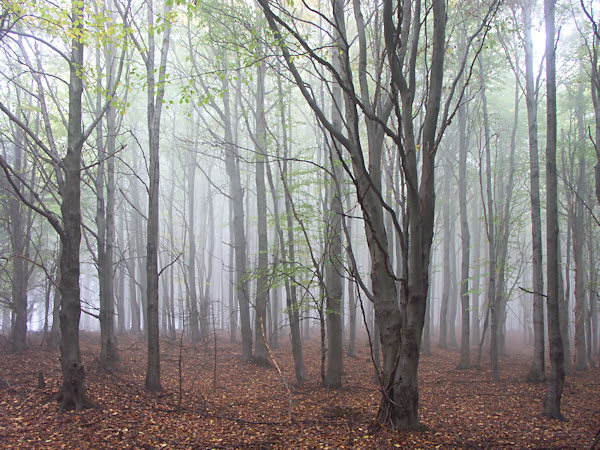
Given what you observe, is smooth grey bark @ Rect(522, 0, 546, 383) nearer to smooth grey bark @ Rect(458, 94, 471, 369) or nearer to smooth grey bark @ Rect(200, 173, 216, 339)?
smooth grey bark @ Rect(458, 94, 471, 369)

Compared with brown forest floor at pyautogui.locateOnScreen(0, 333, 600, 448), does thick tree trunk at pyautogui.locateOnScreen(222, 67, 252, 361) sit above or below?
above

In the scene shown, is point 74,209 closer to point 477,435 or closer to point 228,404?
point 228,404

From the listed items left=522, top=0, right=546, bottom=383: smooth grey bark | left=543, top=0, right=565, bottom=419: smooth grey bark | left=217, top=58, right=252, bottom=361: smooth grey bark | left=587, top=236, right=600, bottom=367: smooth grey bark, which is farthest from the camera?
left=587, top=236, right=600, bottom=367: smooth grey bark

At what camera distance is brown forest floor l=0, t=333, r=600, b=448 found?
16.1 feet

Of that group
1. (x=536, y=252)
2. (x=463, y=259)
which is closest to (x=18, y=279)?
(x=536, y=252)

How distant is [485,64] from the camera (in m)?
15.2

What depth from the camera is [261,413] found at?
6.69m

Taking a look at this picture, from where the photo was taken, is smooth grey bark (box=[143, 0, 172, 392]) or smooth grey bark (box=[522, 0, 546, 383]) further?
smooth grey bark (box=[522, 0, 546, 383])

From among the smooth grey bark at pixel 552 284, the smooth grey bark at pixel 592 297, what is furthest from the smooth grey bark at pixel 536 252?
the smooth grey bark at pixel 552 284

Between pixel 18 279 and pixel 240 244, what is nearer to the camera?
pixel 18 279

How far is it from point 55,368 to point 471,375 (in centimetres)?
1073

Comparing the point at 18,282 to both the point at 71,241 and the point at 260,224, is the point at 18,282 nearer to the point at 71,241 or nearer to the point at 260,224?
the point at 71,241

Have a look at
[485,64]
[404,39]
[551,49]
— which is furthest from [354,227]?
[404,39]

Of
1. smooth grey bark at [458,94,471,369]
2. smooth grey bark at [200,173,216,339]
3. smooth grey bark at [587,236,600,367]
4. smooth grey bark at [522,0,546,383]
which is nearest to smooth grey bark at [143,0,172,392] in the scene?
smooth grey bark at [200,173,216,339]
